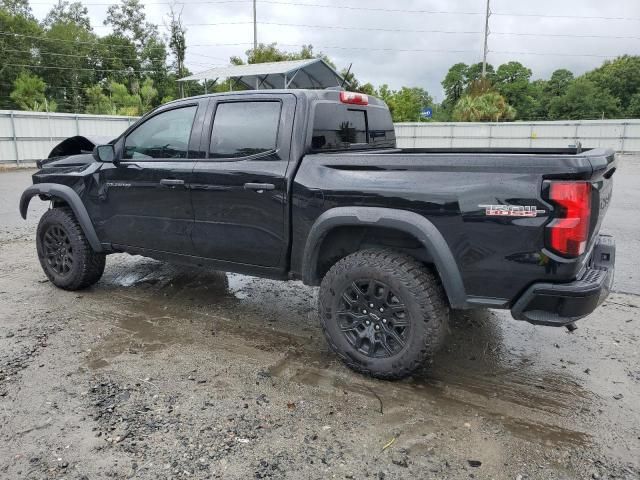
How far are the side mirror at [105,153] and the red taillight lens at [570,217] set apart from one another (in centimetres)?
362

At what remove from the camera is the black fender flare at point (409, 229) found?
296 cm

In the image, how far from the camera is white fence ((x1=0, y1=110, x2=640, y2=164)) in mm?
18641

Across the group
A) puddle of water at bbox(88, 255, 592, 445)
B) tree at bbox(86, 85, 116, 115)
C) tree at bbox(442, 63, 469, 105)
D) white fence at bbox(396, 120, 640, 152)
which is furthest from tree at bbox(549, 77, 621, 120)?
puddle of water at bbox(88, 255, 592, 445)

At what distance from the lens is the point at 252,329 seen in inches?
165

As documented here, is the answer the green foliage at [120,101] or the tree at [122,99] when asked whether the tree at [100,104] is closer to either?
the green foliage at [120,101]

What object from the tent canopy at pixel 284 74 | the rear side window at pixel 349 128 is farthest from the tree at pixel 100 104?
the rear side window at pixel 349 128

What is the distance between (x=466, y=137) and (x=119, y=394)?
2664 cm

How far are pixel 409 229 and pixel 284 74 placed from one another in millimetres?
18376

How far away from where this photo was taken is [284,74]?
66.0 ft

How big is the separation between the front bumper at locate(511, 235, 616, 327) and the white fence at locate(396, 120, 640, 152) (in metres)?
21.7

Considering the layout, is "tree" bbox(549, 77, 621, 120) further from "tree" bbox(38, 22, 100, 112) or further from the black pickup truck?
the black pickup truck

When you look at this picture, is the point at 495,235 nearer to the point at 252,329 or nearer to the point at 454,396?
the point at 454,396

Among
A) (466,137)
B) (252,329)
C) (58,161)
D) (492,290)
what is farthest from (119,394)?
(466,137)

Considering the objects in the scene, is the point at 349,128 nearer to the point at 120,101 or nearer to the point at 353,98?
the point at 353,98
